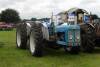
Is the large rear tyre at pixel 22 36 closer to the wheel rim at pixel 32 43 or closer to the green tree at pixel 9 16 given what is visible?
the wheel rim at pixel 32 43

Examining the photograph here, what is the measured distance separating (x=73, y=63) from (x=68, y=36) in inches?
67.9

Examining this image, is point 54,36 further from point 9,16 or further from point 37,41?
point 9,16

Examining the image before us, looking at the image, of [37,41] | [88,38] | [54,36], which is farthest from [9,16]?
[37,41]

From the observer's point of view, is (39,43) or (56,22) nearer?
(39,43)

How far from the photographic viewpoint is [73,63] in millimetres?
10773

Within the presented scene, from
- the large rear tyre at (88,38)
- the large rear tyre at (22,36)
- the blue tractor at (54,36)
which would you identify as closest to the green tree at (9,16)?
the large rear tyre at (22,36)

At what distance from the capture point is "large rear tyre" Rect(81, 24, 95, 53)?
1358 centimetres

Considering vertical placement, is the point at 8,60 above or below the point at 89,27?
below

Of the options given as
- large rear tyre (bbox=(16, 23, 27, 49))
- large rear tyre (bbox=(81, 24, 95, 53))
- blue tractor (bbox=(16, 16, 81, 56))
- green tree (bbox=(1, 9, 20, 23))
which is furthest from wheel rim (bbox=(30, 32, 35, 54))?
green tree (bbox=(1, 9, 20, 23))

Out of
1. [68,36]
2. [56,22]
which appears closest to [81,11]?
[56,22]

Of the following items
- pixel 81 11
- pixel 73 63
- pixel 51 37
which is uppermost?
pixel 81 11

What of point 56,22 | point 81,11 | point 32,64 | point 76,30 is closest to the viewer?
point 32,64

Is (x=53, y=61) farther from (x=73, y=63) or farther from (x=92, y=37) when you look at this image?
(x=92, y=37)

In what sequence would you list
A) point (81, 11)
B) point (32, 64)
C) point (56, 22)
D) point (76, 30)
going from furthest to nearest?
point (81, 11) < point (56, 22) < point (76, 30) < point (32, 64)
